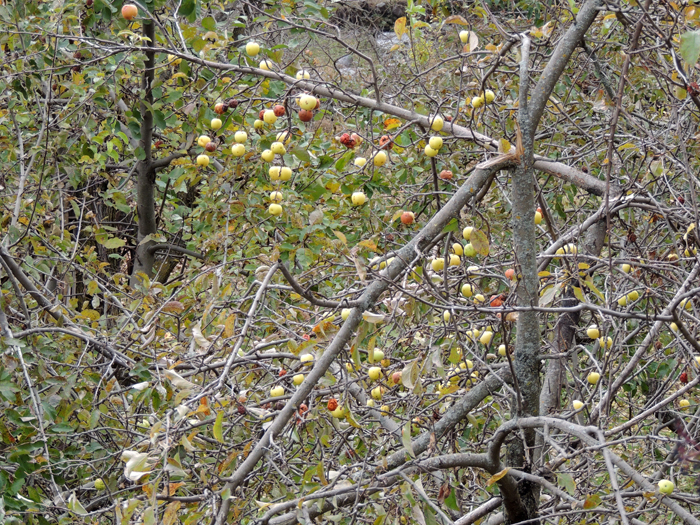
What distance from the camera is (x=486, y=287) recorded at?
11.1ft

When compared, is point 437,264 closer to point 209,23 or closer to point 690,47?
point 690,47

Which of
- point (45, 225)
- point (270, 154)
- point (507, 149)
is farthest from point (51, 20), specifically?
point (507, 149)

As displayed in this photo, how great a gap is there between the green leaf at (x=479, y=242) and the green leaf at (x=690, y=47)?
705mm

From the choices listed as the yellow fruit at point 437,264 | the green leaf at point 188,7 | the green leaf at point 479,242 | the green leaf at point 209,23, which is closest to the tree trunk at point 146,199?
the green leaf at point 188,7

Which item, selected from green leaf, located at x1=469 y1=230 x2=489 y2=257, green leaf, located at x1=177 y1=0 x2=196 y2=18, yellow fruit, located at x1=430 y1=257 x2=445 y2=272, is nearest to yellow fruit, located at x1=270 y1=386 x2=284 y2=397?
yellow fruit, located at x1=430 y1=257 x2=445 y2=272

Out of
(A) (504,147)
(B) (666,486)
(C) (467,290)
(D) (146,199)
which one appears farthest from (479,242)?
Result: (D) (146,199)

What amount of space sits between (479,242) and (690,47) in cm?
74

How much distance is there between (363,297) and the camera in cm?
167

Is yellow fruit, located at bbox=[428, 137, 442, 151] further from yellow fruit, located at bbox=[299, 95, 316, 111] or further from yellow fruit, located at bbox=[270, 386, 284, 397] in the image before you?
yellow fruit, located at bbox=[270, 386, 284, 397]

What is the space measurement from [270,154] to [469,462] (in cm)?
112

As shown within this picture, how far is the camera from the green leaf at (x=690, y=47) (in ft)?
3.79

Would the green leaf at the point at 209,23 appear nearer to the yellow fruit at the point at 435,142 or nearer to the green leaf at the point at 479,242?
the yellow fruit at the point at 435,142

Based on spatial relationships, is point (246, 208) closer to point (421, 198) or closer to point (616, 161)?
point (421, 198)

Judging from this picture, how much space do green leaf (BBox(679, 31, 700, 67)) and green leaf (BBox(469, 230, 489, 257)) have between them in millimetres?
705
